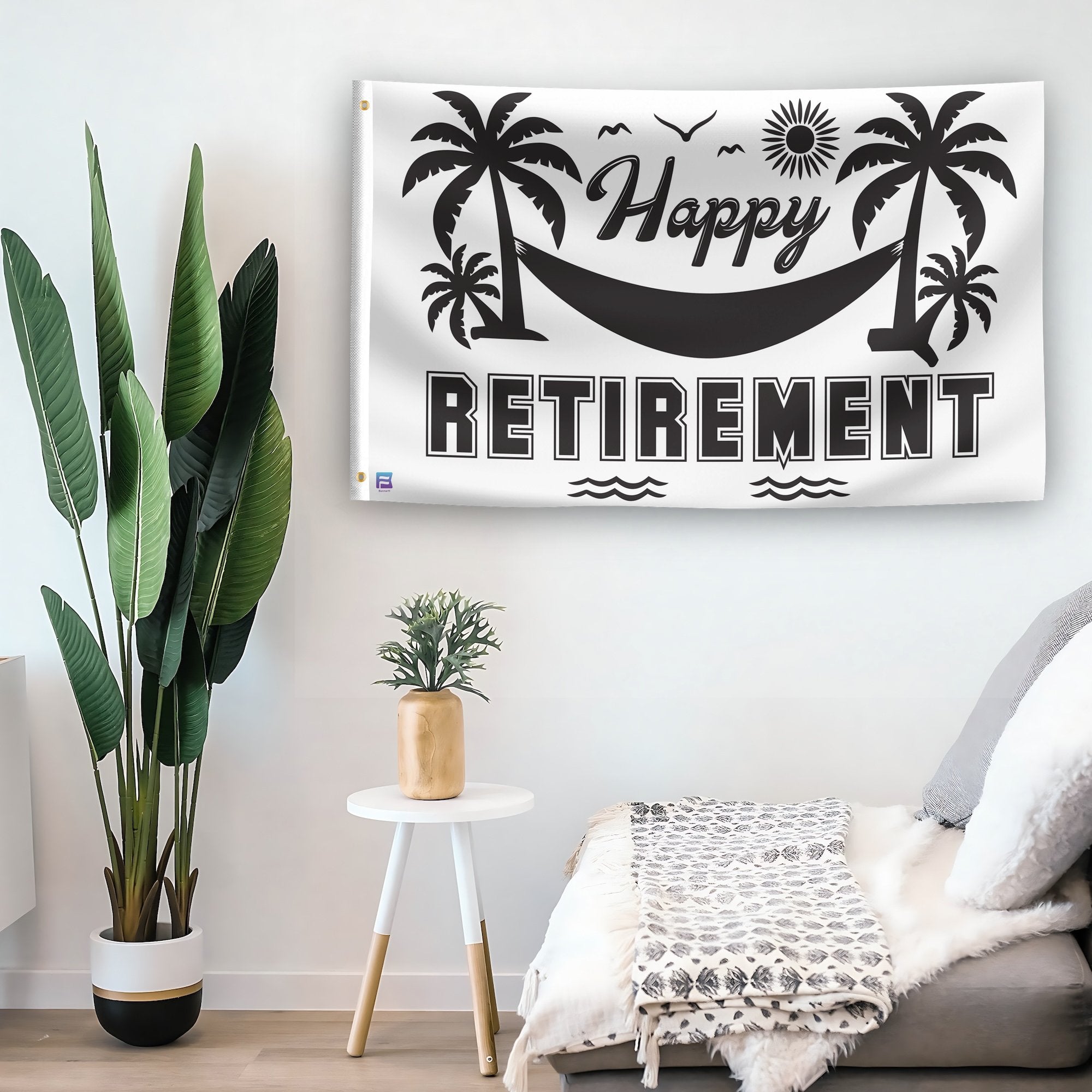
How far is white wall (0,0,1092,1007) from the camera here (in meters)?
2.29

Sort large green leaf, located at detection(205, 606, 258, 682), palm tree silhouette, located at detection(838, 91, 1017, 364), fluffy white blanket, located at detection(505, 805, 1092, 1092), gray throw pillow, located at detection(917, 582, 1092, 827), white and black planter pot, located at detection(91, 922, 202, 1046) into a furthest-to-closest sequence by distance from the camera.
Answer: palm tree silhouette, located at detection(838, 91, 1017, 364) < large green leaf, located at detection(205, 606, 258, 682) < white and black planter pot, located at detection(91, 922, 202, 1046) < gray throw pillow, located at detection(917, 582, 1092, 827) < fluffy white blanket, located at detection(505, 805, 1092, 1092)

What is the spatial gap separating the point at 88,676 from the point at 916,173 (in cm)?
198

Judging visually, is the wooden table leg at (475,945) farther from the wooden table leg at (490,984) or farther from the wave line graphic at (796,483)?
the wave line graphic at (796,483)

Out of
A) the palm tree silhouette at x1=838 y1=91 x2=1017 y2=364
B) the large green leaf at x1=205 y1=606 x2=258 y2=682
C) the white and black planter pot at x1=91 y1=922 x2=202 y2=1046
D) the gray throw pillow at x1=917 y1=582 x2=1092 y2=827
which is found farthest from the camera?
the palm tree silhouette at x1=838 y1=91 x2=1017 y2=364

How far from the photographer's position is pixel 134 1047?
2.06 m

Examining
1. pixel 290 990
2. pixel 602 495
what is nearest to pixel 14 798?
pixel 290 990

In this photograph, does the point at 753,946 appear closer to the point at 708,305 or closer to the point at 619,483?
the point at 619,483

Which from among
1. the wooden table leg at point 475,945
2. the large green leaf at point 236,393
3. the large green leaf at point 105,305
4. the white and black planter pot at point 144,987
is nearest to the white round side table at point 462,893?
the wooden table leg at point 475,945

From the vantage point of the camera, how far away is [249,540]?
2.08 m

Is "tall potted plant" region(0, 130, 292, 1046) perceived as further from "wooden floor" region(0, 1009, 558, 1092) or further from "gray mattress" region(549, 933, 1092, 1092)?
"gray mattress" region(549, 933, 1092, 1092)

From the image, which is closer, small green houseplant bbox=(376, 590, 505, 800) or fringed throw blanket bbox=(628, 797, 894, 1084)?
fringed throw blanket bbox=(628, 797, 894, 1084)

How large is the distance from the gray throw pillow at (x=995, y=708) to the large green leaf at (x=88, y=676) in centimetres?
153

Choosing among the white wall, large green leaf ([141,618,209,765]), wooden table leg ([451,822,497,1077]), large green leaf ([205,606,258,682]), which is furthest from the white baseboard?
large green leaf ([205,606,258,682])

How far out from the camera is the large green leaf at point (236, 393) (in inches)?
82.0
